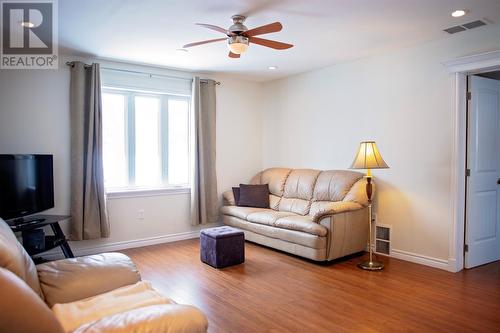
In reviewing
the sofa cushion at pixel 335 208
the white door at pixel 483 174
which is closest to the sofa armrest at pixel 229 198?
the sofa cushion at pixel 335 208

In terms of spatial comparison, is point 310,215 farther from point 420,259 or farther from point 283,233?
point 420,259

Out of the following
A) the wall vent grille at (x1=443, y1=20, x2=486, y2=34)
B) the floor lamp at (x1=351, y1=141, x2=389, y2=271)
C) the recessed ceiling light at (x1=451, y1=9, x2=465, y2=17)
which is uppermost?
the wall vent grille at (x1=443, y1=20, x2=486, y2=34)

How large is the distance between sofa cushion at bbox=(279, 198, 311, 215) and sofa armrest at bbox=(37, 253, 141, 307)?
2.94 m

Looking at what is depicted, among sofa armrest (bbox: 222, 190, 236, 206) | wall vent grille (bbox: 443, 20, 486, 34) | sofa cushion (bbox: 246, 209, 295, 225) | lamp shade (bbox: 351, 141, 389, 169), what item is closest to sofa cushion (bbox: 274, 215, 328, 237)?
sofa cushion (bbox: 246, 209, 295, 225)

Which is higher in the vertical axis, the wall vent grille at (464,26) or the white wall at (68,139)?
the wall vent grille at (464,26)

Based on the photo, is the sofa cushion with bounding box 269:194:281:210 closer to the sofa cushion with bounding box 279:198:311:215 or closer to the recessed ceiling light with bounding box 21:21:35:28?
the sofa cushion with bounding box 279:198:311:215

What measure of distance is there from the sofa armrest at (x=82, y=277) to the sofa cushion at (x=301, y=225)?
7.54 feet

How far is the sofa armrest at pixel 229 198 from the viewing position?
5.54 m

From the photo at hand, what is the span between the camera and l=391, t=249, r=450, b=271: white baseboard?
3876 millimetres

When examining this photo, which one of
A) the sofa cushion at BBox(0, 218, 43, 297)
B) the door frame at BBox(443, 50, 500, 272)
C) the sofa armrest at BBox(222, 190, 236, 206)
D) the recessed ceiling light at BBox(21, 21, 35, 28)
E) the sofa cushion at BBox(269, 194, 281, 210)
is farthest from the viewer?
the sofa armrest at BBox(222, 190, 236, 206)

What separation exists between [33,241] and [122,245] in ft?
4.76

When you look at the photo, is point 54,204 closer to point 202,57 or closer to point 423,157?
point 202,57

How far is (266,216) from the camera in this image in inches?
187

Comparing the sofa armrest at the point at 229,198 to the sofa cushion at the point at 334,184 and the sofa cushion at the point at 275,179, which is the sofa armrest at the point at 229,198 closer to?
the sofa cushion at the point at 275,179
